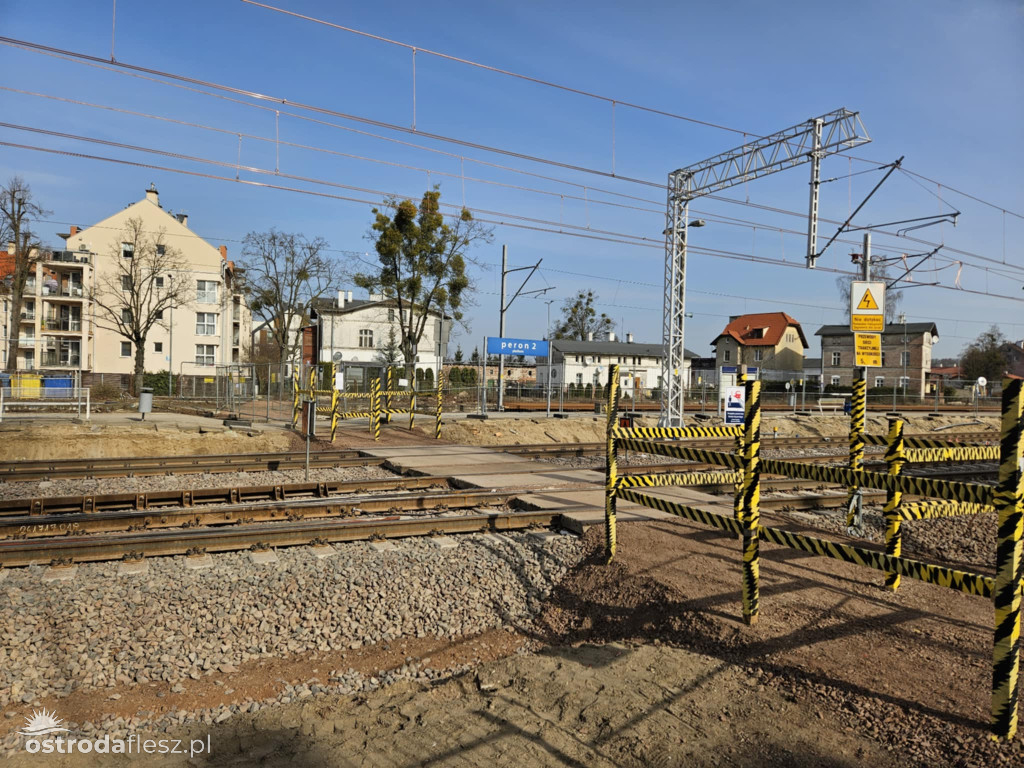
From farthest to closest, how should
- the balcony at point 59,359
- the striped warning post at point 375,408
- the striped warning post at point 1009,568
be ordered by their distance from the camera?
1. the balcony at point 59,359
2. the striped warning post at point 375,408
3. the striped warning post at point 1009,568

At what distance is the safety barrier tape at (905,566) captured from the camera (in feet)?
13.5

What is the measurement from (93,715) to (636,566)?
4.53 metres

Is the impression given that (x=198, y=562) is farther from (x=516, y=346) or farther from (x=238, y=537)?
(x=516, y=346)

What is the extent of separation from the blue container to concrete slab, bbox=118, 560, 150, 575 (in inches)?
833

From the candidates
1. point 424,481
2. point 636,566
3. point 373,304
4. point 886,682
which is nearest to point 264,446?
point 424,481

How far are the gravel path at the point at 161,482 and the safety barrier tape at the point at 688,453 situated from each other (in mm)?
6748

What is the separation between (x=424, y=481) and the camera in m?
12.0

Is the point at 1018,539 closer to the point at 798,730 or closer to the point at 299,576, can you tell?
the point at 798,730

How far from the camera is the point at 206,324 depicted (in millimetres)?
59438

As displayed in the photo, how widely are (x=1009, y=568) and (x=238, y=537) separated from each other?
6823 millimetres

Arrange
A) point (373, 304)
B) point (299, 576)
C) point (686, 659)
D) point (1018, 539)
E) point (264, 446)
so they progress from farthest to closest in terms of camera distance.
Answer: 1. point (373, 304)
2. point (264, 446)
3. point (299, 576)
4. point (686, 659)
5. point (1018, 539)

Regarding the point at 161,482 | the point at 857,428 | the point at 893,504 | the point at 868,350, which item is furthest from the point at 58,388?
the point at 893,504
